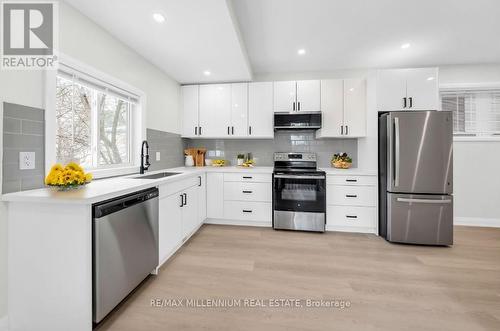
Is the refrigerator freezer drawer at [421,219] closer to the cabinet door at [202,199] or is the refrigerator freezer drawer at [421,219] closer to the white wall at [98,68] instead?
the cabinet door at [202,199]

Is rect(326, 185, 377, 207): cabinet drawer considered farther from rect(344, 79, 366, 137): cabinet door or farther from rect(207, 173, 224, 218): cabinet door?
rect(207, 173, 224, 218): cabinet door

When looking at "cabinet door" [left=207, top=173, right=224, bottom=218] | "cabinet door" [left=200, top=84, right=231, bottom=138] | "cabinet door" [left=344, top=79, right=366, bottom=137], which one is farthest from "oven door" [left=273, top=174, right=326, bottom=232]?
"cabinet door" [left=200, top=84, right=231, bottom=138]

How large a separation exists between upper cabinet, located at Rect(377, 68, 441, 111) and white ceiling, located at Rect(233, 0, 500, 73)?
→ 0.34 m

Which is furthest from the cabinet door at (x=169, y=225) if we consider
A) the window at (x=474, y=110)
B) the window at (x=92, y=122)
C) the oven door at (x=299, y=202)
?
the window at (x=474, y=110)

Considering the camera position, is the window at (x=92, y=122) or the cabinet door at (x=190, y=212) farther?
the cabinet door at (x=190, y=212)

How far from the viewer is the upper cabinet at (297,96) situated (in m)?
3.54

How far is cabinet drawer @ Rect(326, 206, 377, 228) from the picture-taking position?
317cm

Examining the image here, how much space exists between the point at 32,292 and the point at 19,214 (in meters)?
0.49

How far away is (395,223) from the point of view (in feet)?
9.34

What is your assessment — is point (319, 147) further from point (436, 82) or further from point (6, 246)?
point (6, 246)

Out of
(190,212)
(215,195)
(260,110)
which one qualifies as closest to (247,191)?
(215,195)

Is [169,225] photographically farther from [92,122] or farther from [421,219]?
[421,219]

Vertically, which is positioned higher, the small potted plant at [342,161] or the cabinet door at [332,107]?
the cabinet door at [332,107]

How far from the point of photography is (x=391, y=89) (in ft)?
10.1
